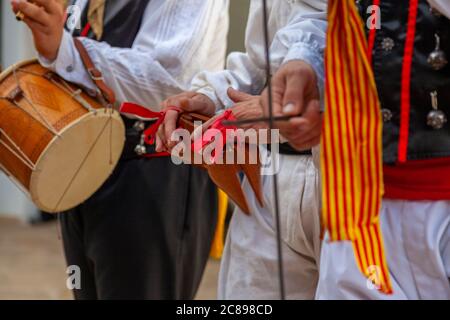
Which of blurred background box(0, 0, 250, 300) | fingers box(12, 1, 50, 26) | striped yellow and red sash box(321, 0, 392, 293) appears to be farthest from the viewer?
blurred background box(0, 0, 250, 300)

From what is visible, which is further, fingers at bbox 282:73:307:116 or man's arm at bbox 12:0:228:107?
man's arm at bbox 12:0:228:107

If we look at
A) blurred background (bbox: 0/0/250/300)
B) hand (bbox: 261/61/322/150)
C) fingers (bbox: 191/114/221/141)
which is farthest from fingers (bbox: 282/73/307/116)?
blurred background (bbox: 0/0/250/300)

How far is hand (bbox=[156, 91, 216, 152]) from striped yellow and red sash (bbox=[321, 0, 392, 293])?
41 cm

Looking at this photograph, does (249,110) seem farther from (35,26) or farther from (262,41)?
(35,26)

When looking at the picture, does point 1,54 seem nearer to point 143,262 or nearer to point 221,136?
point 143,262

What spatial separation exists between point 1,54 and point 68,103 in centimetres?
439

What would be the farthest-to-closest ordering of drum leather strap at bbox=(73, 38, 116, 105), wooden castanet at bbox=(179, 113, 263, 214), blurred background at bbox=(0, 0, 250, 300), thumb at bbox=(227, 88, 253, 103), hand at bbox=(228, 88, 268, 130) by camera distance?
blurred background at bbox=(0, 0, 250, 300), drum leather strap at bbox=(73, 38, 116, 105), wooden castanet at bbox=(179, 113, 263, 214), thumb at bbox=(227, 88, 253, 103), hand at bbox=(228, 88, 268, 130)

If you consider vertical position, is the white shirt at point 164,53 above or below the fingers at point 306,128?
above

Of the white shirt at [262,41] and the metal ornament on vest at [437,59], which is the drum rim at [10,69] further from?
the metal ornament on vest at [437,59]

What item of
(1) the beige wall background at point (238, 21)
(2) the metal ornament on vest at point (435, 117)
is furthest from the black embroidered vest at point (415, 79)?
(1) the beige wall background at point (238, 21)

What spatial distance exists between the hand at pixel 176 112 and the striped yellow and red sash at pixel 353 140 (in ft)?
1.36

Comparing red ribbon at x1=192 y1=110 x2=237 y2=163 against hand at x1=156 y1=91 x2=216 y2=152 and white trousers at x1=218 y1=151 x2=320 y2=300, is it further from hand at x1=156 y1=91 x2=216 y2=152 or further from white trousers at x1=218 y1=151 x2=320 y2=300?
white trousers at x1=218 y1=151 x2=320 y2=300

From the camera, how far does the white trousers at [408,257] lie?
3.68 feet

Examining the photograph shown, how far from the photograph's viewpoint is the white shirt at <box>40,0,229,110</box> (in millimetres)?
2021
